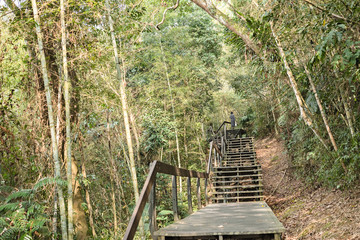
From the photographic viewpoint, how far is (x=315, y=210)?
5926 millimetres

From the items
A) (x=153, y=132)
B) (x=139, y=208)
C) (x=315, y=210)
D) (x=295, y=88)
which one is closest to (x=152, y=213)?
(x=139, y=208)

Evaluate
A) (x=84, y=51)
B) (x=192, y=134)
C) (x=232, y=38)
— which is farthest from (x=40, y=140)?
(x=192, y=134)

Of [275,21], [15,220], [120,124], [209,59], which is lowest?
[15,220]

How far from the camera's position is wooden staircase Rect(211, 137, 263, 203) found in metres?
8.66

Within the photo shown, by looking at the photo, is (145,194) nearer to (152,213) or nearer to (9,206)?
(152,213)

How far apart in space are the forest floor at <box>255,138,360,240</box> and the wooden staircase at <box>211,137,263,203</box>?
79 cm

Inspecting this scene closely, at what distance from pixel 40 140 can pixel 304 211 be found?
605cm

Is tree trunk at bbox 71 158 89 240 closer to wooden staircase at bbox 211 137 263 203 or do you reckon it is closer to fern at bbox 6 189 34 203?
fern at bbox 6 189 34 203

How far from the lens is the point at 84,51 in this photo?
6414mm

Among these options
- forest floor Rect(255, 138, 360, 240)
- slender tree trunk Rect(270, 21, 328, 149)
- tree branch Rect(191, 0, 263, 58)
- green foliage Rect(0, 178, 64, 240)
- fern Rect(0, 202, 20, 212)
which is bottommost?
forest floor Rect(255, 138, 360, 240)

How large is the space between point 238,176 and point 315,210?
347 cm

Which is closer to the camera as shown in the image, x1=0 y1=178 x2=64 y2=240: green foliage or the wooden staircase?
x1=0 y1=178 x2=64 y2=240: green foliage

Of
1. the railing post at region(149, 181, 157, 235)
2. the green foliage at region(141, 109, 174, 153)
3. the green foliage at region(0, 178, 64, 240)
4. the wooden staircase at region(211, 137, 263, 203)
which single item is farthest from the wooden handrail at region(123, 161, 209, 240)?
the green foliage at region(141, 109, 174, 153)

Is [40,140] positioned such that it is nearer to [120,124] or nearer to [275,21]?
[120,124]
